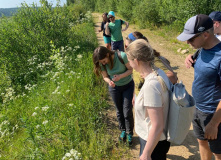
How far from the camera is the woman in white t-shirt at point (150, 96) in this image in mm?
1369

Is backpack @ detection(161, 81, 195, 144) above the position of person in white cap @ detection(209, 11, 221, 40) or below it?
below

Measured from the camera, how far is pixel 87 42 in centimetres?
924

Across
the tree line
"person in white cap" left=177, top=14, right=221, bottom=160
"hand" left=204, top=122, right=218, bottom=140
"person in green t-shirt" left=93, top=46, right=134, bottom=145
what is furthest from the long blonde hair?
the tree line

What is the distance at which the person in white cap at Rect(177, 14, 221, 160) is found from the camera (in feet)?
5.15

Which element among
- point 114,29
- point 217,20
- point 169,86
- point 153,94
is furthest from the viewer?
point 114,29

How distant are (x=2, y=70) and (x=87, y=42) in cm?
430

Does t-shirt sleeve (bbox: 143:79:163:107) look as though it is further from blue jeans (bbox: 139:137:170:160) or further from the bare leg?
the bare leg

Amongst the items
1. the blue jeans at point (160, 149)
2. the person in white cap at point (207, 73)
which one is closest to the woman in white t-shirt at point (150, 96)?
the blue jeans at point (160, 149)

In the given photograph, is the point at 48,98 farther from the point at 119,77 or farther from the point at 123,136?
the point at 119,77

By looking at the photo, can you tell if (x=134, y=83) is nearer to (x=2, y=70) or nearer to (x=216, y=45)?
(x=216, y=45)

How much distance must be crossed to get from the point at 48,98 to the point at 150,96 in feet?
11.2

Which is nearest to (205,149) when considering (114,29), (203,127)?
(203,127)

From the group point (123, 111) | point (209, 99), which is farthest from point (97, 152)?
point (209, 99)

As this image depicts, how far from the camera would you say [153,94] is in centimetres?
137
